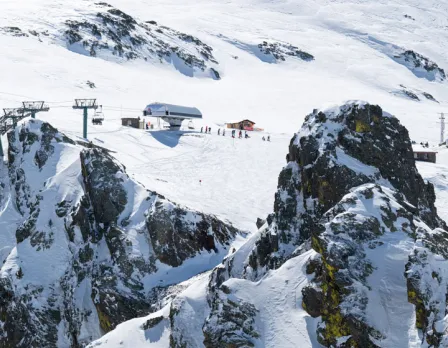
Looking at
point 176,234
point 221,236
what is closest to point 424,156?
point 221,236

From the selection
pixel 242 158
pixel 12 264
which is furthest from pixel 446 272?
pixel 242 158

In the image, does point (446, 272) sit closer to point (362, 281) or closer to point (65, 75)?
point (362, 281)

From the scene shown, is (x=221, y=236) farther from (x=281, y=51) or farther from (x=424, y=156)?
(x=281, y=51)

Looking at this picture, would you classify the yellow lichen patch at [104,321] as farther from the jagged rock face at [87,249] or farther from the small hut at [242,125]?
the small hut at [242,125]

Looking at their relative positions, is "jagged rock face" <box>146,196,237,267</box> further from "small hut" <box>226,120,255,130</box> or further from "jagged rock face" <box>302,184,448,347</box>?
"small hut" <box>226,120,255,130</box>

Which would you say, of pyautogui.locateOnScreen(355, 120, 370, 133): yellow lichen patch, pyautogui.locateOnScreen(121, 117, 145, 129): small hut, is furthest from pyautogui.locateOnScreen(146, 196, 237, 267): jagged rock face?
pyautogui.locateOnScreen(121, 117, 145, 129): small hut

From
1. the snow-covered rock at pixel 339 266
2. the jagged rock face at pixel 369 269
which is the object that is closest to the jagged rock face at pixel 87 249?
the snow-covered rock at pixel 339 266
